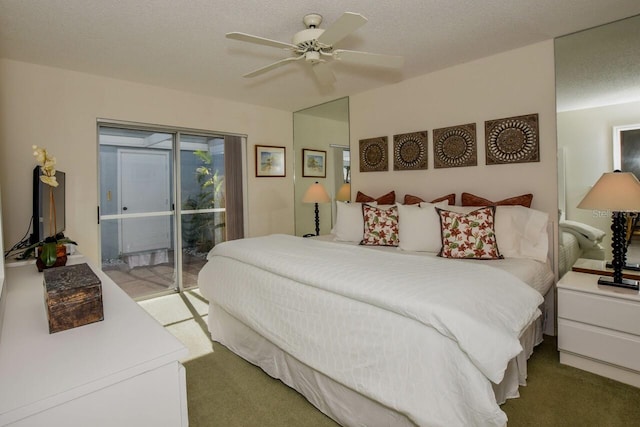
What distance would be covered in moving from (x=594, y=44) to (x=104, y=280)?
365 centimetres

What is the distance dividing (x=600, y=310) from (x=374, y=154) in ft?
8.37

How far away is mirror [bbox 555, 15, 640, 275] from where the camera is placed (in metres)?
2.35

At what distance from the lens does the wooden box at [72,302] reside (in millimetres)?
1083

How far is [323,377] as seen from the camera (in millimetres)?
1796

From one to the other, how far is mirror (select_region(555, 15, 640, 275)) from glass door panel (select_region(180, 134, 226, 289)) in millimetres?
3722

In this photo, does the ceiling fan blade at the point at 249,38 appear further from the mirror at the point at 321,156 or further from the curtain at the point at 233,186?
the curtain at the point at 233,186

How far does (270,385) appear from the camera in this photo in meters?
2.12

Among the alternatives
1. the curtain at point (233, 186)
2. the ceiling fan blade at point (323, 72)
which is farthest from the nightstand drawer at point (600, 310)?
the curtain at point (233, 186)

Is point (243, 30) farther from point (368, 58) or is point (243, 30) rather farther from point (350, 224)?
point (350, 224)

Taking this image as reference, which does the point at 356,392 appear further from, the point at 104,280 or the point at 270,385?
the point at 104,280

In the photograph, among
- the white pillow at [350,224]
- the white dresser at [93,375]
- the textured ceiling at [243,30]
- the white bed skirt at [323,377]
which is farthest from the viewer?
the white pillow at [350,224]

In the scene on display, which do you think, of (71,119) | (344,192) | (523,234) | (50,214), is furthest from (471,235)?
(71,119)

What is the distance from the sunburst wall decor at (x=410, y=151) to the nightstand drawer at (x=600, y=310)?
5.87 ft

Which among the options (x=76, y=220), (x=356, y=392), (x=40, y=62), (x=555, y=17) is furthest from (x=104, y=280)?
(x=555, y=17)
